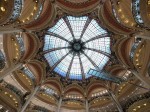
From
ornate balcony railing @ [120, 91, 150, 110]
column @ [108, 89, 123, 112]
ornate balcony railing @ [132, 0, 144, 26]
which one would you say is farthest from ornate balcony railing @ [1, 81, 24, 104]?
ornate balcony railing @ [132, 0, 144, 26]

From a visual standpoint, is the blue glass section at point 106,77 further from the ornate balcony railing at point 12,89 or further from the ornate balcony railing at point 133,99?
the ornate balcony railing at point 12,89


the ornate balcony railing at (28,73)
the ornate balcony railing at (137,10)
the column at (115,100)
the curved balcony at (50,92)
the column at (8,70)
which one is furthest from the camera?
the curved balcony at (50,92)

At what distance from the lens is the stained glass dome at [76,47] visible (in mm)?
38053

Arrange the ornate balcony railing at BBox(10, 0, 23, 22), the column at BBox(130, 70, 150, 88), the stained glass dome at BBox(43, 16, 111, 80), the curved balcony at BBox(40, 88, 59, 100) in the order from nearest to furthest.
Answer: the ornate balcony railing at BBox(10, 0, 23, 22) < the column at BBox(130, 70, 150, 88) < the stained glass dome at BBox(43, 16, 111, 80) < the curved balcony at BBox(40, 88, 59, 100)

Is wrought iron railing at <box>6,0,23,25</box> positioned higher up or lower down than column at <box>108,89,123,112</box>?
higher up

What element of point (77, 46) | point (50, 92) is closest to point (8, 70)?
point (50, 92)

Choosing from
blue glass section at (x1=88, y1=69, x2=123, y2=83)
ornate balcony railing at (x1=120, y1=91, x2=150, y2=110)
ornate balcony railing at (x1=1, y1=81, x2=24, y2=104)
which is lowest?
ornate balcony railing at (x1=120, y1=91, x2=150, y2=110)

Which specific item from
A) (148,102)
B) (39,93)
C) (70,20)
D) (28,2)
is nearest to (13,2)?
(28,2)

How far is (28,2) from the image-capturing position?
98.3ft

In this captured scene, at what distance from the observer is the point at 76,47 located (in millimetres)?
40938

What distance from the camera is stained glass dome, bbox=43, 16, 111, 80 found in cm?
3805

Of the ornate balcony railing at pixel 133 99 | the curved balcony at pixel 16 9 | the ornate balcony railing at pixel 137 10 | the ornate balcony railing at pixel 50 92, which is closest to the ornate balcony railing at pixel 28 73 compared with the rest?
the ornate balcony railing at pixel 50 92

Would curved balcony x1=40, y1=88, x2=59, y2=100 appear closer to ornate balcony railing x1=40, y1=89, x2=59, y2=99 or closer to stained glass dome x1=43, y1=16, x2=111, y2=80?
Result: ornate balcony railing x1=40, y1=89, x2=59, y2=99

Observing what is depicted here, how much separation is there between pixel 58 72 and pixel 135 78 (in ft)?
48.8
